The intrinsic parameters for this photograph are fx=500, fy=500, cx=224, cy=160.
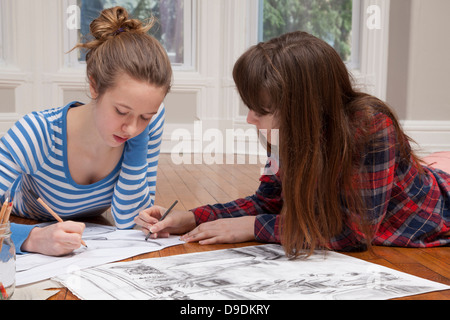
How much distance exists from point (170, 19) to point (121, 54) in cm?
328

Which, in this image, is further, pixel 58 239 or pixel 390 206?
pixel 390 206

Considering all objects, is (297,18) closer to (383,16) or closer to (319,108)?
(383,16)

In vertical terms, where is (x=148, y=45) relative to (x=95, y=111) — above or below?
above

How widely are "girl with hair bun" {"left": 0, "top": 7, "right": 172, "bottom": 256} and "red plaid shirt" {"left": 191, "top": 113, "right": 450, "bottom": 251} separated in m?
0.27

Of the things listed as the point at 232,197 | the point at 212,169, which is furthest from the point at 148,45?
the point at 212,169

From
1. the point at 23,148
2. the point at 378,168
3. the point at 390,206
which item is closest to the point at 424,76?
the point at 390,206

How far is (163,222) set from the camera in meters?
1.24

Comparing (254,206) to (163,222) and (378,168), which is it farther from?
(378,168)

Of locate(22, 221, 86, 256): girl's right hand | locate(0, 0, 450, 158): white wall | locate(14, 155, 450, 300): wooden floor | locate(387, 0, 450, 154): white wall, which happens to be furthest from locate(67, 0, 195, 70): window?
locate(22, 221, 86, 256): girl's right hand

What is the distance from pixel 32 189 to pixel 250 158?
2421 millimetres

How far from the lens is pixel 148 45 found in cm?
118

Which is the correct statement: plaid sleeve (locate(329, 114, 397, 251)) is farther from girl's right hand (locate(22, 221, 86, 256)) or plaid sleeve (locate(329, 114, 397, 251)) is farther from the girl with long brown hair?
girl's right hand (locate(22, 221, 86, 256))

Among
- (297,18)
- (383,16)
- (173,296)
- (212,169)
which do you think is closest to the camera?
(173,296)

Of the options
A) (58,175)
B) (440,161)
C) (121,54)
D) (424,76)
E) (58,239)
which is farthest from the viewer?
(424,76)
